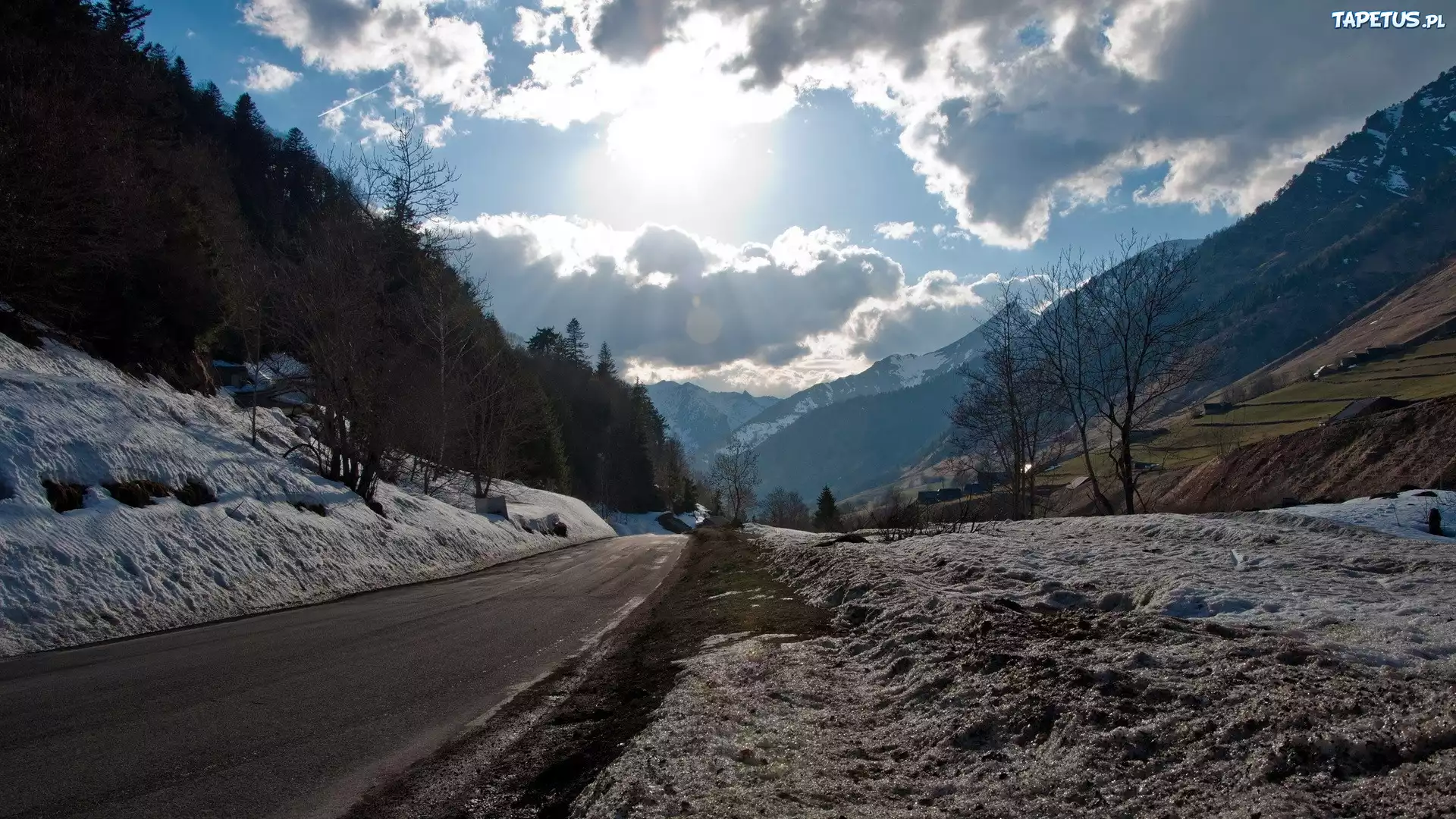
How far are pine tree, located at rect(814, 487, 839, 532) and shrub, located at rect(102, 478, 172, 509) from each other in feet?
148

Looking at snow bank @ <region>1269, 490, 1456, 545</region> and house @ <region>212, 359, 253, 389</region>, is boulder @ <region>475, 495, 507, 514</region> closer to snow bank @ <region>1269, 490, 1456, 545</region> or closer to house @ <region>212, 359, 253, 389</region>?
house @ <region>212, 359, 253, 389</region>

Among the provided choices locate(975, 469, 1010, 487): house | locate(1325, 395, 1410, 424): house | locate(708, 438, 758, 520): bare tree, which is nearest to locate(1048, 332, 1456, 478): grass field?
locate(708, 438, 758, 520): bare tree

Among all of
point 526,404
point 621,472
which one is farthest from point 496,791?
point 621,472

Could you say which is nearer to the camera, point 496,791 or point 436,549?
point 496,791

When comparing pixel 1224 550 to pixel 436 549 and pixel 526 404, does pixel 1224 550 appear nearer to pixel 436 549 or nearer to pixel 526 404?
pixel 436 549

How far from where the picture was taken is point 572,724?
5.64 meters

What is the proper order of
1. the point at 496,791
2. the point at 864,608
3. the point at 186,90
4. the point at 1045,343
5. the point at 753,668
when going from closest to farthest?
the point at 496,791, the point at 753,668, the point at 864,608, the point at 1045,343, the point at 186,90

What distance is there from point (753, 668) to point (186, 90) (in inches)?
3285

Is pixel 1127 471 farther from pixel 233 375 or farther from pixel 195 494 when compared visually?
pixel 233 375

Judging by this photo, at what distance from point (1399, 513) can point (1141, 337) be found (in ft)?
45.3

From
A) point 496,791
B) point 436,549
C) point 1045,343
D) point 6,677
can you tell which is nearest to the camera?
point 496,791

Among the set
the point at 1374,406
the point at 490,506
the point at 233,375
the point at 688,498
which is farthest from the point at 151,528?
the point at 688,498

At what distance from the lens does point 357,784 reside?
445cm

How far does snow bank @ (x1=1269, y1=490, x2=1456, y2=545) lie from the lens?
11.4 m
